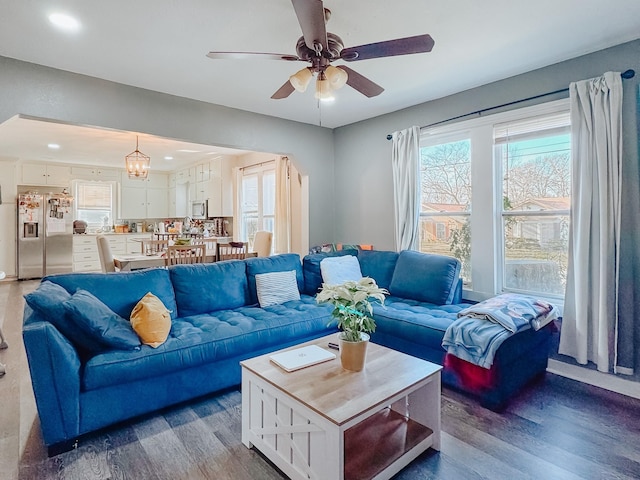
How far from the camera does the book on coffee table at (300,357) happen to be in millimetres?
1914

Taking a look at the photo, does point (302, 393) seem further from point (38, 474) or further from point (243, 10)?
point (243, 10)

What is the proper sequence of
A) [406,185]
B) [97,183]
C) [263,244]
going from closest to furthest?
1. [406,185]
2. [263,244]
3. [97,183]

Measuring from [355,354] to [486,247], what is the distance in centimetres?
225

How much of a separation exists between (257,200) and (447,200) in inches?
148

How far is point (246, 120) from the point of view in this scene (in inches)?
164

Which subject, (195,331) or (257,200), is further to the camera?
Result: (257,200)

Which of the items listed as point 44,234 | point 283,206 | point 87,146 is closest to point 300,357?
point 283,206

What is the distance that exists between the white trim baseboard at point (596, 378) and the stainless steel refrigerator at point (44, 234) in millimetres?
8836

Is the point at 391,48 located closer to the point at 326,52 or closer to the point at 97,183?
the point at 326,52

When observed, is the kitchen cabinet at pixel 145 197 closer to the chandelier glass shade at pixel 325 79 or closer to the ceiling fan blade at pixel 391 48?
the chandelier glass shade at pixel 325 79

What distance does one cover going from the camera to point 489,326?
242cm

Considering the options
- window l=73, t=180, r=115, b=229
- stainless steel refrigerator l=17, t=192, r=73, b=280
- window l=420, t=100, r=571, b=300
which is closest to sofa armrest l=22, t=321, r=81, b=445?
window l=420, t=100, r=571, b=300

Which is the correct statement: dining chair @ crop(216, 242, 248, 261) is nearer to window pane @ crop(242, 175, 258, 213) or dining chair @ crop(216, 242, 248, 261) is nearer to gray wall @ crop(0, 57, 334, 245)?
gray wall @ crop(0, 57, 334, 245)

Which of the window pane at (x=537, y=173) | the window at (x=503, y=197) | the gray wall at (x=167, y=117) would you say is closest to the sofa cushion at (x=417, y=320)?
the window at (x=503, y=197)
